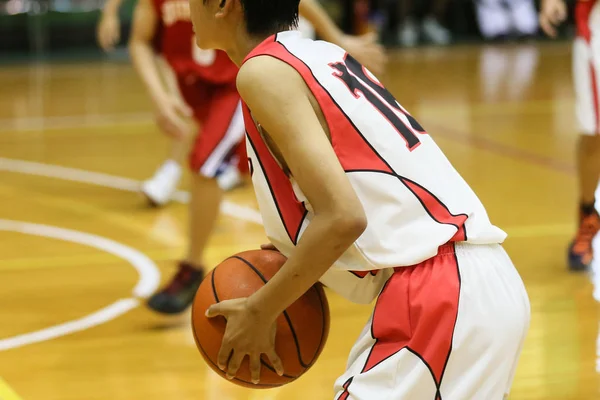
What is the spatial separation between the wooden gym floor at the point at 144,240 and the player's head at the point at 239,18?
140 centimetres

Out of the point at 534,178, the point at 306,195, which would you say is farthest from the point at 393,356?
the point at 534,178

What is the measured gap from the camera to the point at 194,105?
415cm

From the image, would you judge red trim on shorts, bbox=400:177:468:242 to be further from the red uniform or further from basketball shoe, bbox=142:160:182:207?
basketball shoe, bbox=142:160:182:207

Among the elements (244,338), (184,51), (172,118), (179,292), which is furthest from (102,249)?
(244,338)

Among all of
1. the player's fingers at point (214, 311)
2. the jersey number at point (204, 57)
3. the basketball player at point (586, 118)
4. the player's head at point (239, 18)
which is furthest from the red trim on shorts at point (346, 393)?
the basketball player at point (586, 118)

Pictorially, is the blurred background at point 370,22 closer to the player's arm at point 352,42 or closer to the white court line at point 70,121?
the white court line at point 70,121

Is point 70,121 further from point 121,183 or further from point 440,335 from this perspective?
point 440,335

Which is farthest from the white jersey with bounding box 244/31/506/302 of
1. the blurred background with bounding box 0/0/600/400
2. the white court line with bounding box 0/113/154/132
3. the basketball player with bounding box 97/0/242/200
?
the white court line with bounding box 0/113/154/132

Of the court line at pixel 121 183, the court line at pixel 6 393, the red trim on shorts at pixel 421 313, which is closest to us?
the red trim on shorts at pixel 421 313

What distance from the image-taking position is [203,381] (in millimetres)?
3148

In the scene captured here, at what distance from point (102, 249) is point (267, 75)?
314 cm

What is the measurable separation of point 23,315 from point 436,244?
7.88 feet

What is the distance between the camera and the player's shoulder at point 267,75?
1.78m

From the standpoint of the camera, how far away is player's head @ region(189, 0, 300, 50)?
6.29 feet
